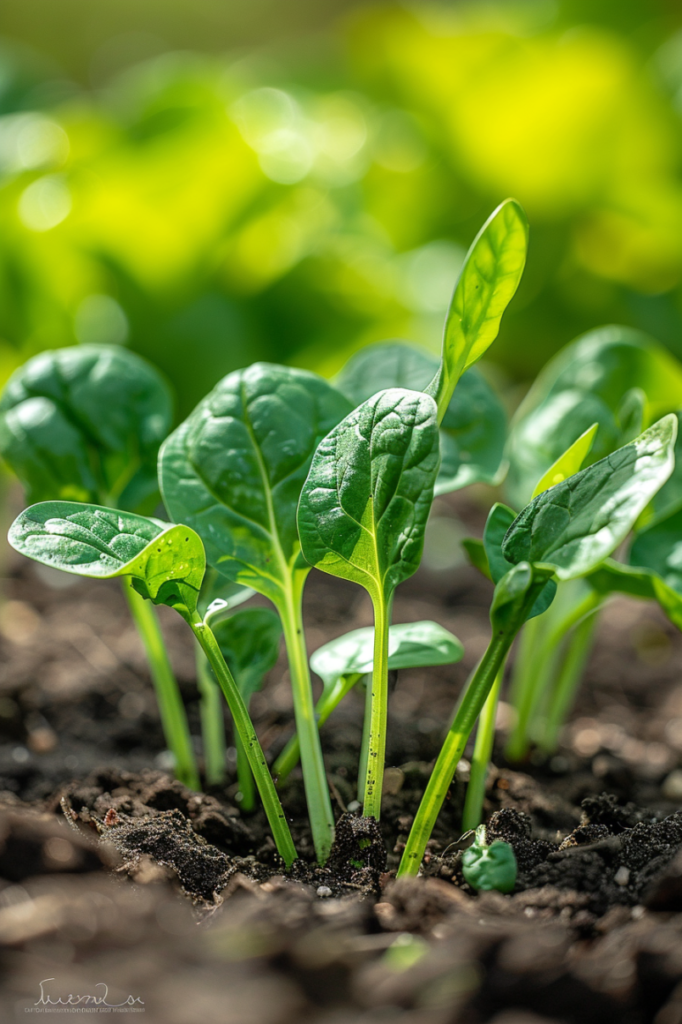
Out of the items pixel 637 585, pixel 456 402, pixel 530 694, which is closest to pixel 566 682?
pixel 530 694

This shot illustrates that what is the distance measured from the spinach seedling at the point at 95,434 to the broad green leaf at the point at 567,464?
335 mm

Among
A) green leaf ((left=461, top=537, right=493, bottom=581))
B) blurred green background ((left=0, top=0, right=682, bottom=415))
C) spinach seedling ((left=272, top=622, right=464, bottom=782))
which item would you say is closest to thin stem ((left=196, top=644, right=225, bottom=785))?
spinach seedling ((left=272, top=622, right=464, bottom=782))

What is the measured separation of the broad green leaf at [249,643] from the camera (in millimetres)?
630

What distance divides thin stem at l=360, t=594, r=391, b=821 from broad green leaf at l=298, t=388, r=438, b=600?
0.7 inches

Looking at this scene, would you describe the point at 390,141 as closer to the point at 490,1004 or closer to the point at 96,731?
the point at 96,731

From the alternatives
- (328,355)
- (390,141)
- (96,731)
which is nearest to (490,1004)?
(96,731)

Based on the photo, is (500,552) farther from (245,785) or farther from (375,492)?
(245,785)

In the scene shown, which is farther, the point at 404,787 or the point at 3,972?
the point at 404,787

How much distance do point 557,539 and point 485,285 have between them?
0.16m

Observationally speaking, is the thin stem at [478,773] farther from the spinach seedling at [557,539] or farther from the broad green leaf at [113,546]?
the broad green leaf at [113,546]

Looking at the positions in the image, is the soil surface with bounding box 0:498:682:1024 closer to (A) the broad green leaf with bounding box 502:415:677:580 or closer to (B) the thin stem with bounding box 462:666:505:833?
(B) the thin stem with bounding box 462:666:505:833

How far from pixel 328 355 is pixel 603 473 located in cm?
110

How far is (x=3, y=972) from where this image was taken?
328 millimetres

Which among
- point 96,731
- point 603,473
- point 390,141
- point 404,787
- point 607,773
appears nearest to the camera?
point 603,473
